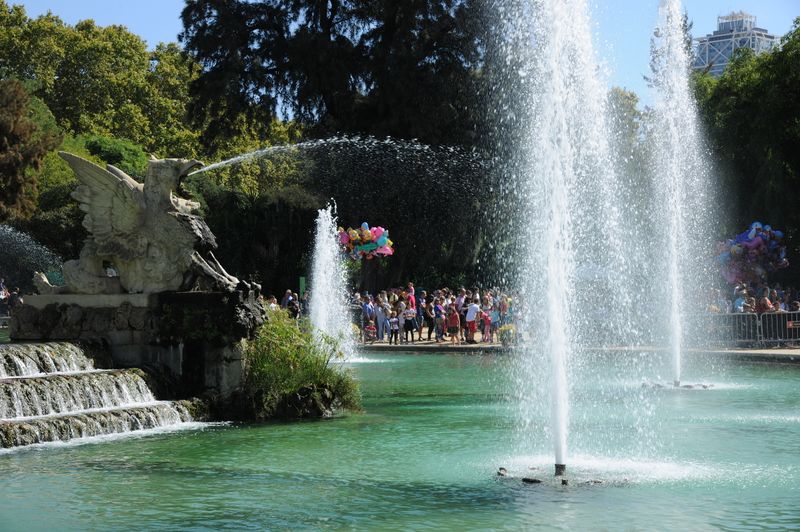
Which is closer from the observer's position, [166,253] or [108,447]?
[108,447]

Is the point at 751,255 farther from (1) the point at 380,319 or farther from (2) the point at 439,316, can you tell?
(1) the point at 380,319

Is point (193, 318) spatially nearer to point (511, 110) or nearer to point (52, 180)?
point (511, 110)

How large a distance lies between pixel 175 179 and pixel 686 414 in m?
8.04

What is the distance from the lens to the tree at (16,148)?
4403cm

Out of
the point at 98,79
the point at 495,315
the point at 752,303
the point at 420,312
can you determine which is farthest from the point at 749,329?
the point at 98,79

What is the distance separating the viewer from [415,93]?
3988 cm

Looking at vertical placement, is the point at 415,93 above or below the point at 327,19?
below

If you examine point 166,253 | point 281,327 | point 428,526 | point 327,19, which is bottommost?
point 428,526

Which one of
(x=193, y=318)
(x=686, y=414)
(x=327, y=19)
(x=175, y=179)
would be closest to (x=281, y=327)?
(x=193, y=318)

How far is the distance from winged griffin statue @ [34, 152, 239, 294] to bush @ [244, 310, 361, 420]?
3.39 ft

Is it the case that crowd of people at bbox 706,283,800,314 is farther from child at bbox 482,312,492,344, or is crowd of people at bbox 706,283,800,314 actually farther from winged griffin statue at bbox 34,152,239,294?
winged griffin statue at bbox 34,152,239,294

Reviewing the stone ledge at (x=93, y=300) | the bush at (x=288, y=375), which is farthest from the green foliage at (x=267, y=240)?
the bush at (x=288, y=375)

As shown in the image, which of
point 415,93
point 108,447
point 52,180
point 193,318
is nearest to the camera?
point 108,447

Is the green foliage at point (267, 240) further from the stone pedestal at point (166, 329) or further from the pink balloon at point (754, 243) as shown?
the stone pedestal at point (166, 329)
